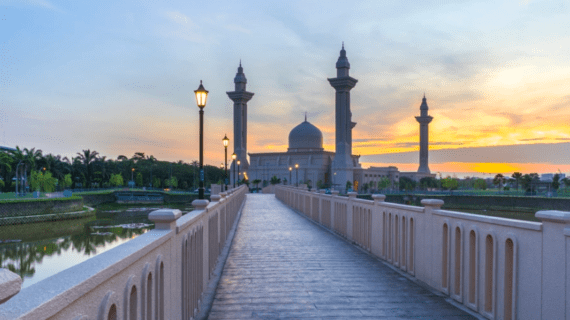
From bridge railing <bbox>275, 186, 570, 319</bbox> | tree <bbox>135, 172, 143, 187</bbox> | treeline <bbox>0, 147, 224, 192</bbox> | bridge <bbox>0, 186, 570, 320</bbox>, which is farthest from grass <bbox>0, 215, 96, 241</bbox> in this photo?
tree <bbox>135, 172, 143, 187</bbox>

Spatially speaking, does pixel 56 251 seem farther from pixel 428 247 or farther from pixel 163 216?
pixel 163 216

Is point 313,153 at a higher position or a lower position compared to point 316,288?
higher

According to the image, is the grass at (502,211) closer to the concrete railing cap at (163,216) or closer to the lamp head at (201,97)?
the lamp head at (201,97)

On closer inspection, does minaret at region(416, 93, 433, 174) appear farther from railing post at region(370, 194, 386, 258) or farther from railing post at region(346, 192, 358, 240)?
railing post at region(370, 194, 386, 258)

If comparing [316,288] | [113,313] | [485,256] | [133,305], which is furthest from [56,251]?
[113,313]

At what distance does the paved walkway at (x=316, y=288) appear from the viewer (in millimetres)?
5180

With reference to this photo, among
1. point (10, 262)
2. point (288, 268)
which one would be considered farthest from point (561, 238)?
point (10, 262)

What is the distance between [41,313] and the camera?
1.46 meters

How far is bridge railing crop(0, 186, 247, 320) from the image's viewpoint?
1.56 metres

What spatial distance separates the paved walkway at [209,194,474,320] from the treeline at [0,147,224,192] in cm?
6204

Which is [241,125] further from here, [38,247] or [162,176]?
[38,247]

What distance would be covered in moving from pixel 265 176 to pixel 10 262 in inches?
3050

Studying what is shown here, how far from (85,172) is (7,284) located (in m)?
97.7

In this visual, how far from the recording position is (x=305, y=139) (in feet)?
344
